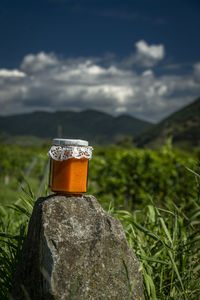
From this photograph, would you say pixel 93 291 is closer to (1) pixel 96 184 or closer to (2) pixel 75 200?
(2) pixel 75 200

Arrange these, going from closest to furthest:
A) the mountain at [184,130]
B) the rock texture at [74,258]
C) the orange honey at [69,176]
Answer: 1. the rock texture at [74,258]
2. the orange honey at [69,176]
3. the mountain at [184,130]

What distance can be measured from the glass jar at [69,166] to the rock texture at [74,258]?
4.3 inches

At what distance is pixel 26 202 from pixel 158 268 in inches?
48.1

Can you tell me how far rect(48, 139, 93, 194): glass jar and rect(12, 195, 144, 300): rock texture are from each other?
0.36ft

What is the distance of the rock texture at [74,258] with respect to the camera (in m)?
1.77

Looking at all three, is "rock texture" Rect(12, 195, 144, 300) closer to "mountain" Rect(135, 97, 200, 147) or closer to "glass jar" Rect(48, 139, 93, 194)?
"glass jar" Rect(48, 139, 93, 194)

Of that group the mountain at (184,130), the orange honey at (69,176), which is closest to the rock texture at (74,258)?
the orange honey at (69,176)

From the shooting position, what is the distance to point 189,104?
186 meters

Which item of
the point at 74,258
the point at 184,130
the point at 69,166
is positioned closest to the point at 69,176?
the point at 69,166

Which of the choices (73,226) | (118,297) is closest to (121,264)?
(118,297)

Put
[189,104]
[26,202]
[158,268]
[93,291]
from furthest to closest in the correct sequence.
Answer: [189,104] → [26,202] → [158,268] → [93,291]

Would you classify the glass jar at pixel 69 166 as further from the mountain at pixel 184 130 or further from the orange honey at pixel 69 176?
the mountain at pixel 184 130

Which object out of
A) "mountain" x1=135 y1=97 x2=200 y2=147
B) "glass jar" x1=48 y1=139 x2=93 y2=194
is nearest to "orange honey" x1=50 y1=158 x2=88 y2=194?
"glass jar" x1=48 y1=139 x2=93 y2=194

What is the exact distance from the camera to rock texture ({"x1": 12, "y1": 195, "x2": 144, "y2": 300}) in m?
1.77
